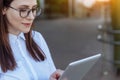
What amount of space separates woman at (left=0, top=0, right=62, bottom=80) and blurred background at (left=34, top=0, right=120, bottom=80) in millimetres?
500

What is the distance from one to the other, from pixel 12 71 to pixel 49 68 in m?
0.27

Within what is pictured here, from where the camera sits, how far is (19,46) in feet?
8.02

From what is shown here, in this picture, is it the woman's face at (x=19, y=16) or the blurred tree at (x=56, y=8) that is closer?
the woman's face at (x=19, y=16)

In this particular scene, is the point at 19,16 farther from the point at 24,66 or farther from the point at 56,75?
the point at 56,75

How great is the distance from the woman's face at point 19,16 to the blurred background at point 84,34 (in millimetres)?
554

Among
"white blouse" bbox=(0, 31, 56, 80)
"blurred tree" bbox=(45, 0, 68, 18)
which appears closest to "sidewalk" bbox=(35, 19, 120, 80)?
"blurred tree" bbox=(45, 0, 68, 18)

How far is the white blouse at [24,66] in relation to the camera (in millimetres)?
2344

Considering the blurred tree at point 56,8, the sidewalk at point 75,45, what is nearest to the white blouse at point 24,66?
the sidewalk at point 75,45

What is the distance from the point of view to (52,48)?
11672mm

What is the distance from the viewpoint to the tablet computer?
2.25 meters

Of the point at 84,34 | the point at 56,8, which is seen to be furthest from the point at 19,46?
the point at 56,8

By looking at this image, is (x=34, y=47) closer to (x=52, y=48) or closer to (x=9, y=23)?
(x=9, y=23)

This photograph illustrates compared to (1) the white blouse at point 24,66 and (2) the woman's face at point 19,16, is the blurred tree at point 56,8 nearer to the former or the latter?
(1) the white blouse at point 24,66

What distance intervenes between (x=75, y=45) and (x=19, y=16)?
10110mm
